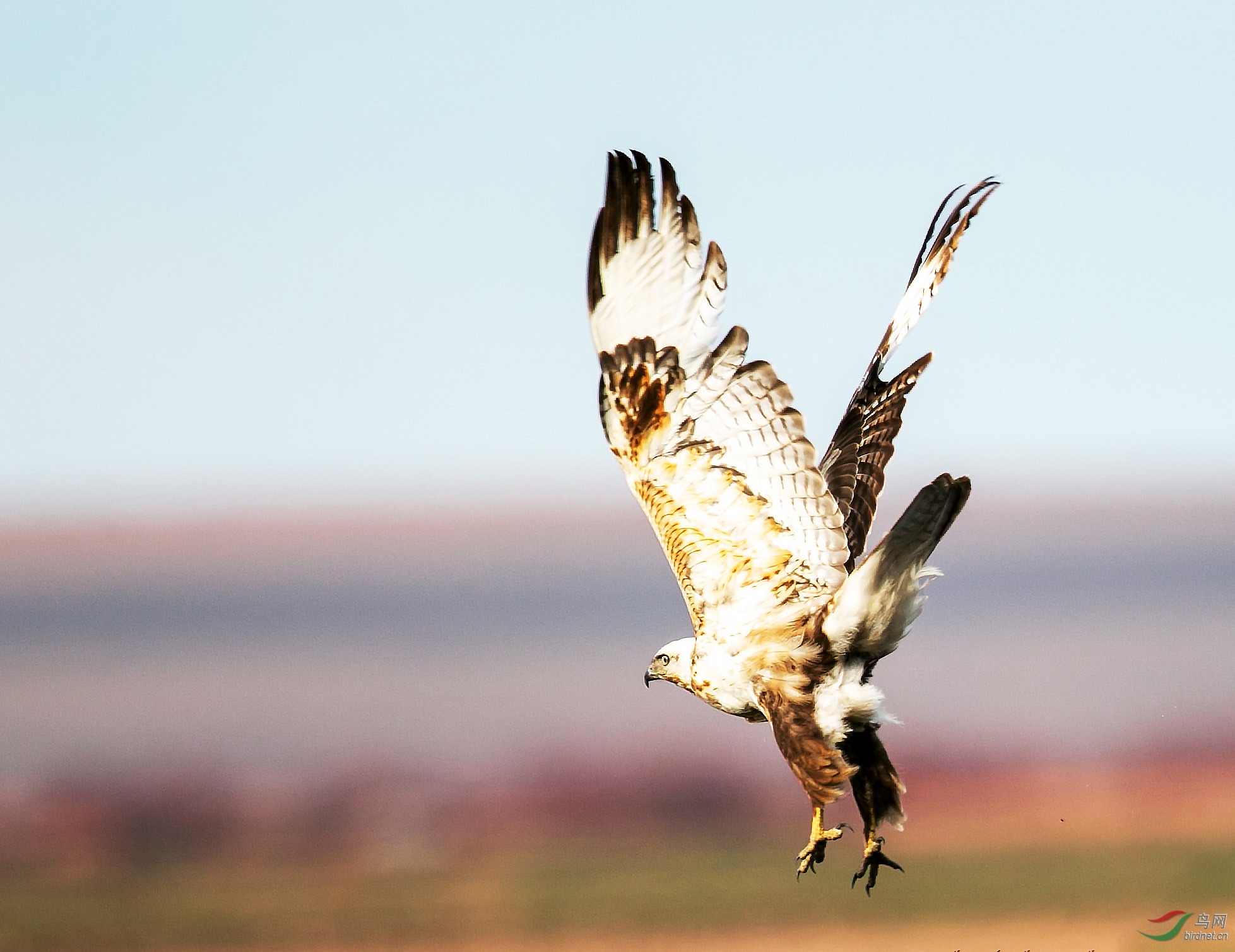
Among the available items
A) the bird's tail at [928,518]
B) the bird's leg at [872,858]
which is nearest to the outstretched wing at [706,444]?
the bird's tail at [928,518]

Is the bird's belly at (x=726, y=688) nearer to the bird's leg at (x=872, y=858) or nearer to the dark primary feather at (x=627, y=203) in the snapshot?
the bird's leg at (x=872, y=858)

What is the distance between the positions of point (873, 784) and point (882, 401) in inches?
103

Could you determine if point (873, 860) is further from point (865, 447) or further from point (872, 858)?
point (865, 447)

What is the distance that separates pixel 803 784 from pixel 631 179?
11.6ft

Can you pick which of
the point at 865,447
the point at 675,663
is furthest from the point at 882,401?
the point at 675,663

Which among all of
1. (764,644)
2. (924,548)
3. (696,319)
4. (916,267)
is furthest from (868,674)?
(916,267)

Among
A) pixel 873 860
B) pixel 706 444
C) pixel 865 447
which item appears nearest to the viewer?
pixel 873 860

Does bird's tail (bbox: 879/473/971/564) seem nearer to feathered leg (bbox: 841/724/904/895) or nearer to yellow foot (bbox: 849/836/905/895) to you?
feathered leg (bbox: 841/724/904/895)

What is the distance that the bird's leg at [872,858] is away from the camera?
7789 mm

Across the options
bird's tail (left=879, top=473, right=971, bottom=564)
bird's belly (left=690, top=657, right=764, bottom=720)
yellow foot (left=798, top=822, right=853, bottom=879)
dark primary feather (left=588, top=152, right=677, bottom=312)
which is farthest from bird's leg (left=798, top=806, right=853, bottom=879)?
dark primary feather (left=588, top=152, right=677, bottom=312)

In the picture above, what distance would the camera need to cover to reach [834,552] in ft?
26.9

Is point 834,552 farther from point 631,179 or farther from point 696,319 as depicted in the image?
point 631,179

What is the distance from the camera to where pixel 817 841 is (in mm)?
7652

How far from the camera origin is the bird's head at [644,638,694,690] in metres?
8.21
